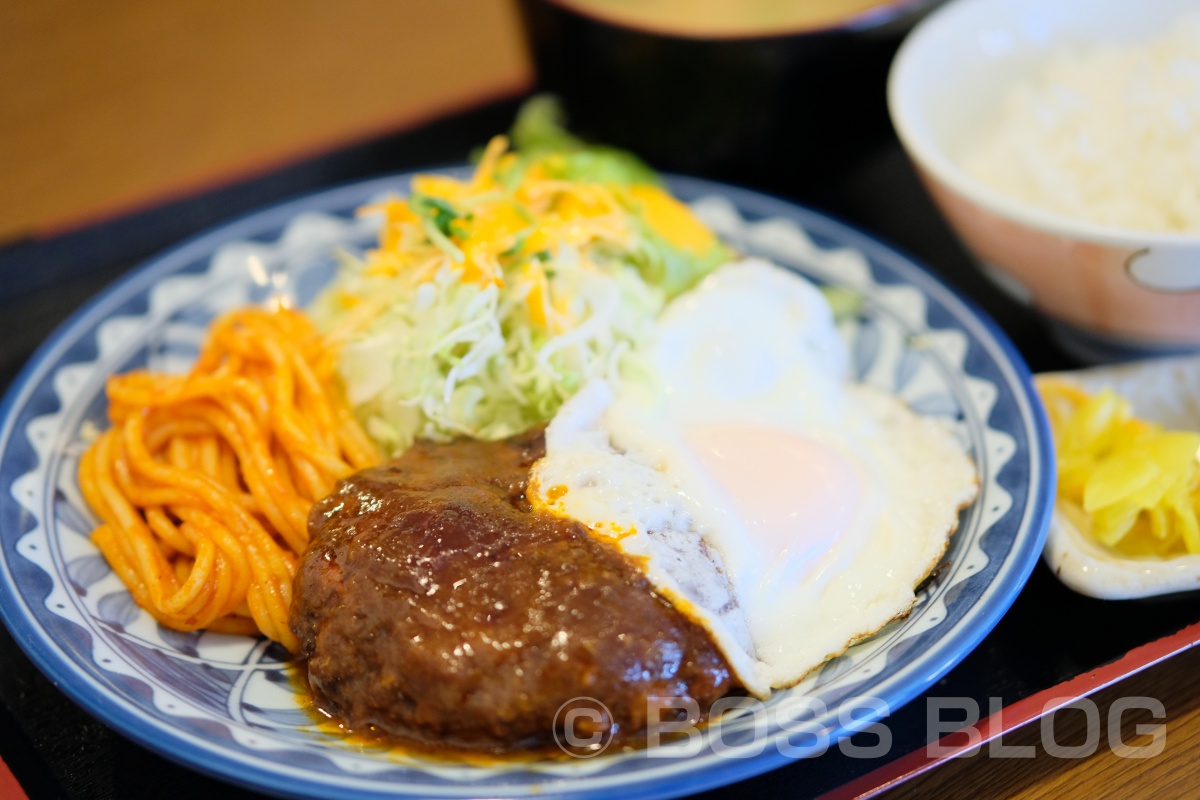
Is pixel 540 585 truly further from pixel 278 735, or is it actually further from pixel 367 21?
pixel 367 21

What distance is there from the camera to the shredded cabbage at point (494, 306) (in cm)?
234

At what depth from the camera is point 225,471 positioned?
232cm

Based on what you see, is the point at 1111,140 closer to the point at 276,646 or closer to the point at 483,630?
the point at 483,630

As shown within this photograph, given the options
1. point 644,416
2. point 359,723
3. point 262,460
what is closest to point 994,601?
point 644,416

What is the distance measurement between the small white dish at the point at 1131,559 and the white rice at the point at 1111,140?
0.38m

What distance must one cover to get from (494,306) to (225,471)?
769 millimetres

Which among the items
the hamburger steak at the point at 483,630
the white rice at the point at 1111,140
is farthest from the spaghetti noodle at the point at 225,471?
the white rice at the point at 1111,140

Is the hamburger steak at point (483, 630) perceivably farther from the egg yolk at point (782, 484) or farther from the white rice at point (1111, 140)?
the white rice at point (1111, 140)

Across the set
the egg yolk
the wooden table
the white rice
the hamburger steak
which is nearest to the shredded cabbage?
the egg yolk

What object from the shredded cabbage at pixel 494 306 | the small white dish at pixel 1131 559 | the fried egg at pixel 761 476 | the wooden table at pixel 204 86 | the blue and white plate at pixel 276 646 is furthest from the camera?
the wooden table at pixel 204 86

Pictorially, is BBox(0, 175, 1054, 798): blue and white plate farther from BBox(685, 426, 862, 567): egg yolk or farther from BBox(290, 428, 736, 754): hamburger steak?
BBox(685, 426, 862, 567): egg yolk

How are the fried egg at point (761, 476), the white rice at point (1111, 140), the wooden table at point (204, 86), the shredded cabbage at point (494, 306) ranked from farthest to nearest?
1. the wooden table at point (204, 86)
2. the white rice at point (1111, 140)
3. the shredded cabbage at point (494, 306)
4. the fried egg at point (761, 476)

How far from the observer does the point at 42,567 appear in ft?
6.70

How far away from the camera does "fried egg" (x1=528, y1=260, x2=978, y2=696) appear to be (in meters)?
1.82
